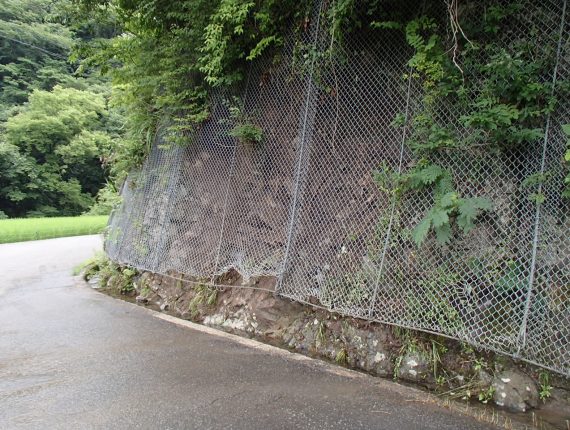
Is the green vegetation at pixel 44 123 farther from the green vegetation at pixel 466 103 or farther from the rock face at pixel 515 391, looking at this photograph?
the rock face at pixel 515 391

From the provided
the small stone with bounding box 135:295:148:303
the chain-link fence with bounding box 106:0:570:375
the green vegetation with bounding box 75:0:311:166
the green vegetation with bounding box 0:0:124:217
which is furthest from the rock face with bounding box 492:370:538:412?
the green vegetation with bounding box 0:0:124:217

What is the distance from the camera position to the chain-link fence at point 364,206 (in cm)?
326

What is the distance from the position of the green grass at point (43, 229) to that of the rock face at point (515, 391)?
12927 mm

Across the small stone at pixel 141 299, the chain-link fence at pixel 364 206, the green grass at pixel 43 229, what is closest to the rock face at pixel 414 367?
the chain-link fence at pixel 364 206

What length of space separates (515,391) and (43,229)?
57.7 ft

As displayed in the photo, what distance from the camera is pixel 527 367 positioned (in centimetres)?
330

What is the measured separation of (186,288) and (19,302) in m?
2.80

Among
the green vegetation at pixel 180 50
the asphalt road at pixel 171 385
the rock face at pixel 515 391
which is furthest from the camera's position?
the green vegetation at pixel 180 50

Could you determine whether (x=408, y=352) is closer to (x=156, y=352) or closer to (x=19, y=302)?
(x=156, y=352)

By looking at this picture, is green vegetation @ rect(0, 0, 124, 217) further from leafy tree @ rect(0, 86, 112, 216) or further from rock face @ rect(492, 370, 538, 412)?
rock face @ rect(492, 370, 538, 412)

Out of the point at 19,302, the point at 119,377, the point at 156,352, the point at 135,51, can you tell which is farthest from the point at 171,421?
the point at 135,51

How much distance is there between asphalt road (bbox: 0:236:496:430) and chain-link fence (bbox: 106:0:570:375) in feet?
2.44

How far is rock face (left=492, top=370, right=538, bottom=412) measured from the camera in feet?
10.6

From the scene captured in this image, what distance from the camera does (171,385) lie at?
3621mm
